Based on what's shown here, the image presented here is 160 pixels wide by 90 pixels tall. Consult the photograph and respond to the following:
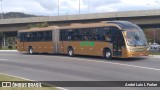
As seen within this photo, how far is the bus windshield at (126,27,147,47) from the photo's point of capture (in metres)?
25.9

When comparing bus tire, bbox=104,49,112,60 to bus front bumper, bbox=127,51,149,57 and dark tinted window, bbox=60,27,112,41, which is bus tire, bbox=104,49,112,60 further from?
bus front bumper, bbox=127,51,149,57

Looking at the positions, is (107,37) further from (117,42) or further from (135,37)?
(135,37)

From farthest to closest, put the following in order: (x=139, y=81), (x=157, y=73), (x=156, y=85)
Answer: (x=157, y=73), (x=139, y=81), (x=156, y=85)

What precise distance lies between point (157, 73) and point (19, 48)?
80.6ft

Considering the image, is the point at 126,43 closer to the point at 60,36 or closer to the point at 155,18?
the point at 60,36

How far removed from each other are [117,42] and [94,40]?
3.01 metres

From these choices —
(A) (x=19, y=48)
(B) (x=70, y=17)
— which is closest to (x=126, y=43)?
(A) (x=19, y=48)

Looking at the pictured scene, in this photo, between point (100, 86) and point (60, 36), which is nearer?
point (100, 86)

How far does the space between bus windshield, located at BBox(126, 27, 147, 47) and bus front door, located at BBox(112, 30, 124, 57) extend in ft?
1.69

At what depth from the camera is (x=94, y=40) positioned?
28.8 meters

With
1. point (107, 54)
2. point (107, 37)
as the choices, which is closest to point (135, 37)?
point (107, 37)

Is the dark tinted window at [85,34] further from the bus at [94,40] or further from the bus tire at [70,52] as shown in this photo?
the bus tire at [70,52]

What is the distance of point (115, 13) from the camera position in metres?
76.2

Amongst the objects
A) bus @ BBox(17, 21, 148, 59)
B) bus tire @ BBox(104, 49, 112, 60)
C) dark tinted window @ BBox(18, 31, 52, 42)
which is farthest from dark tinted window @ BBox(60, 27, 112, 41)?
dark tinted window @ BBox(18, 31, 52, 42)
